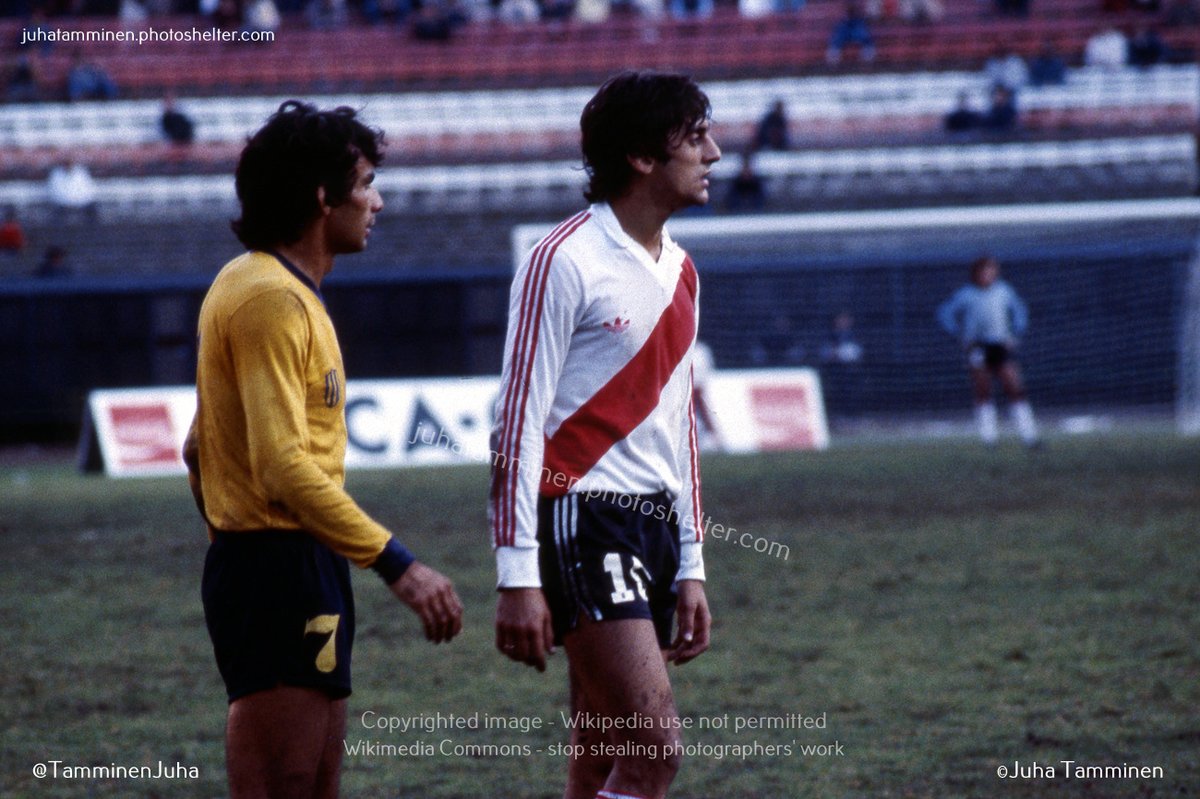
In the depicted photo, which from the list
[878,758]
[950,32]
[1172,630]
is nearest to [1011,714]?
[878,758]

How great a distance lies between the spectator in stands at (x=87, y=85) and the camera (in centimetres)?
3086

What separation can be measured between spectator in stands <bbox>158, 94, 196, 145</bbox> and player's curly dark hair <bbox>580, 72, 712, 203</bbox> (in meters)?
27.2

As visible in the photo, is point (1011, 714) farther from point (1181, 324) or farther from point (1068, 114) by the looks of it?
point (1068, 114)

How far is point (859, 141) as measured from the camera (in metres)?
29.3

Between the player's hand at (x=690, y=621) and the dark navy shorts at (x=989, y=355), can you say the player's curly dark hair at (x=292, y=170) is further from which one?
the dark navy shorts at (x=989, y=355)

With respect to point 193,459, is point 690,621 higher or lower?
lower

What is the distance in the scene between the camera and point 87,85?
1217 inches

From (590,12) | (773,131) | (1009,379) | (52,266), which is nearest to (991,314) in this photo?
(1009,379)

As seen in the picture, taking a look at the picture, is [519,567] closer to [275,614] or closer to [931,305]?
[275,614]

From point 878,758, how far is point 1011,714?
2.73 ft

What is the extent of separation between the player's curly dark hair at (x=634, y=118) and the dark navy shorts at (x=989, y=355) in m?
15.6

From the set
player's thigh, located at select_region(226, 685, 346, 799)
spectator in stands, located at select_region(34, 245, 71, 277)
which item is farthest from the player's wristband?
spectator in stands, located at select_region(34, 245, 71, 277)

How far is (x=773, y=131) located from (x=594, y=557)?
26364mm

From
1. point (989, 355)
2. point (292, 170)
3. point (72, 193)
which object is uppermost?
point (292, 170)
